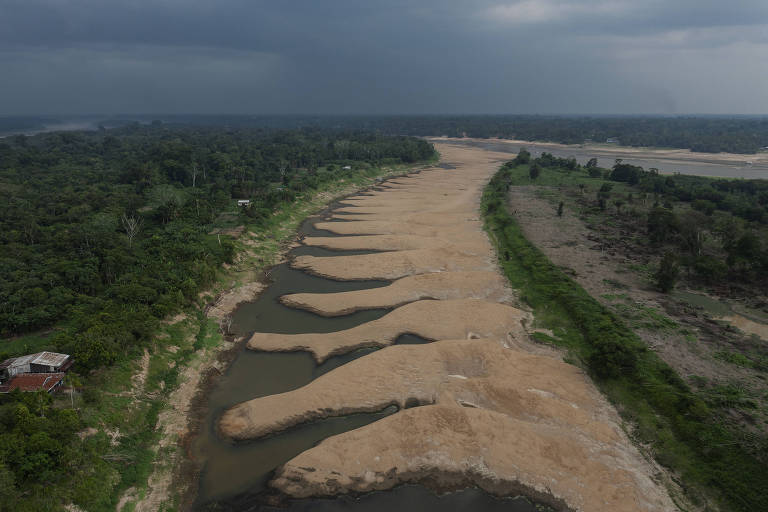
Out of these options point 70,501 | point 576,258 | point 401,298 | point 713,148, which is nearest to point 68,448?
point 70,501

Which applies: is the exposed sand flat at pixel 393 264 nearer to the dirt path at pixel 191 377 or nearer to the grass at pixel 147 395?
the dirt path at pixel 191 377

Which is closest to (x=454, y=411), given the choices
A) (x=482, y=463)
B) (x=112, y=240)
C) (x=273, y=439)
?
(x=482, y=463)

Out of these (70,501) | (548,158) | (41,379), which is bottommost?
(70,501)

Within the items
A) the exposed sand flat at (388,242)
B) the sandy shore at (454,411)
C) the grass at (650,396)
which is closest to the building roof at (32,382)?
the sandy shore at (454,411)

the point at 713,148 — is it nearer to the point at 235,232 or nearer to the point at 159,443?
the point at 235,232

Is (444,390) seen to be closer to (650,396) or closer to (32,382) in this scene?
(650,396)

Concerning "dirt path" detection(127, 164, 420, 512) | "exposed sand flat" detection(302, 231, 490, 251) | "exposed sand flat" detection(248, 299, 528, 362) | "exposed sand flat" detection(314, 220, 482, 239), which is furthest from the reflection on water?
"exposed sand flat" detection(314, 220, 482, 239)

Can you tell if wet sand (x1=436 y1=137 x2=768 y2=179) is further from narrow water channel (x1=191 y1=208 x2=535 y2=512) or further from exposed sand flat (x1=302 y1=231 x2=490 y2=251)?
narrow water channel (x1=191 y1=208 x2=535 y2=512)

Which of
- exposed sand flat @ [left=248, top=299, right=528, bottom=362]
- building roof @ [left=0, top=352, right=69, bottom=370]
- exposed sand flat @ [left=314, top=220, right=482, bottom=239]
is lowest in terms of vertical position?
exposed sand flat @ [left=248, top=299, right=528, bottom=362]
